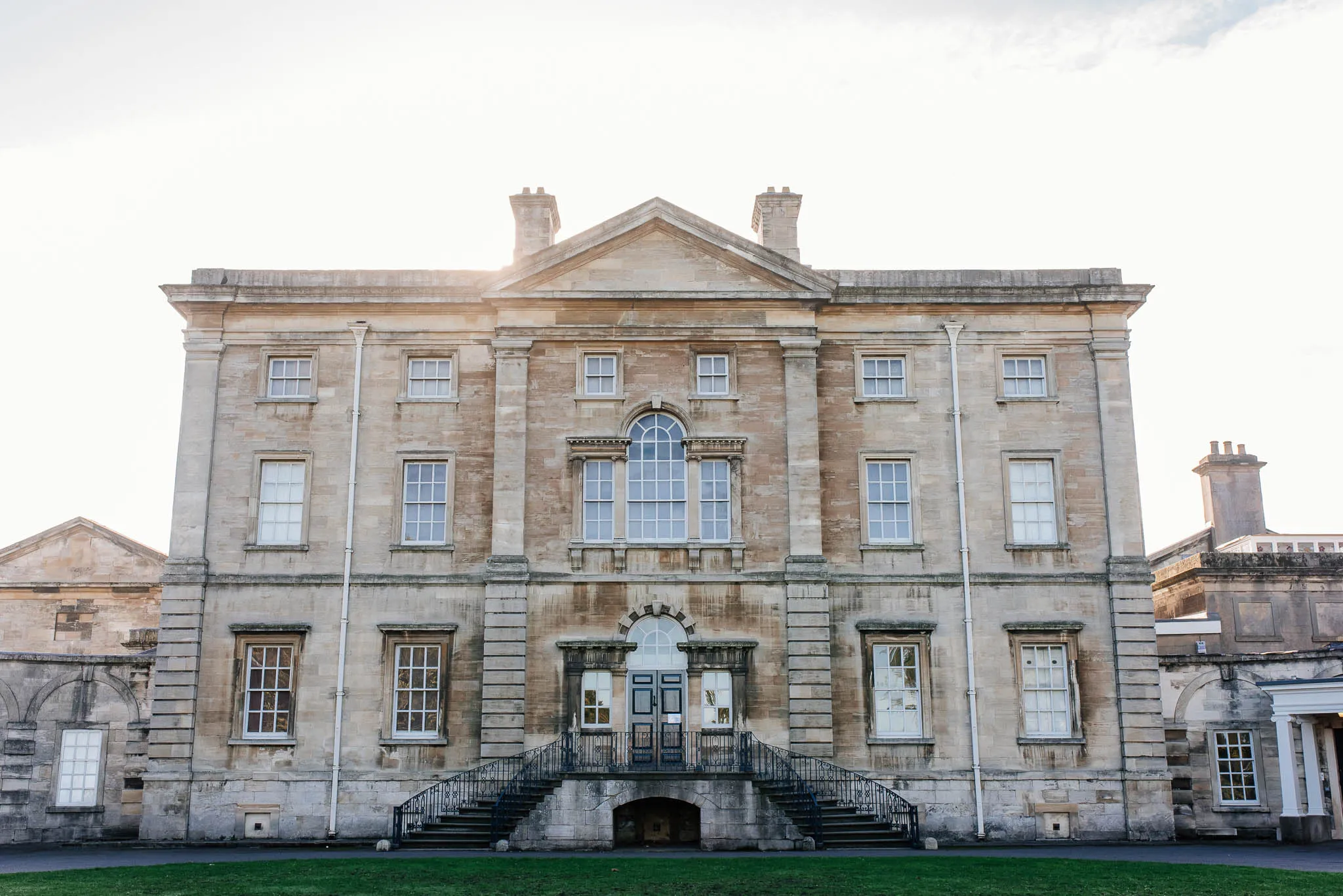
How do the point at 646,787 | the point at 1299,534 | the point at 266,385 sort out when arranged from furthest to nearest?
the point at 1299,534, the point at 266,385, the point at 646,787

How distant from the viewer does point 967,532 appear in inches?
1126

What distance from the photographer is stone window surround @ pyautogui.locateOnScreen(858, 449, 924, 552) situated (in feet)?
93.2

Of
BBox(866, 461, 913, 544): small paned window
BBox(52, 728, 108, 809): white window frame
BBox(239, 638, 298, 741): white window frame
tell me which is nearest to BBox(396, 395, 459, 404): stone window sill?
BBox(239, 638, 298, 741): white window frame

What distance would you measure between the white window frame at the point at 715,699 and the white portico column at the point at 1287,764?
457 inches

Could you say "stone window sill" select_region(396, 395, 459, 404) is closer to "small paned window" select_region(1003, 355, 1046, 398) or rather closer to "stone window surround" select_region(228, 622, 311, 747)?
"stone window surround" select_region(228, 622, 311, 747)

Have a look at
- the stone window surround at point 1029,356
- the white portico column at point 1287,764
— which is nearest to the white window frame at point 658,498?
the stone window surround at point 1029,356

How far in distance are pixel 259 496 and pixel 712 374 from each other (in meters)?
10.2

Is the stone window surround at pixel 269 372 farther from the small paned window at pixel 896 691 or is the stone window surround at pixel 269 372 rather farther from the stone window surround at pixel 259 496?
the small paned window at pixel 896 691

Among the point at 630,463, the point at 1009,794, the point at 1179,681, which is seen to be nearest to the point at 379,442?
the point at 630,463

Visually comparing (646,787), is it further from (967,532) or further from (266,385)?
(266,385)

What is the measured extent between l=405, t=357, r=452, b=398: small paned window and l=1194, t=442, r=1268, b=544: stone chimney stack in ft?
78.7

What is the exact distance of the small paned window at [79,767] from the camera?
28328mm

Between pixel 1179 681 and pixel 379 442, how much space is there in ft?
61.1

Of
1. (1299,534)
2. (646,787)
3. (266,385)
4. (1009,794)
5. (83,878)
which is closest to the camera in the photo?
(83,878)
